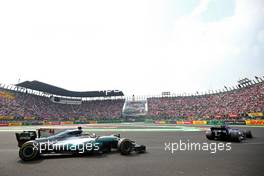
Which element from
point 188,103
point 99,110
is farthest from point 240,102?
point 99,110

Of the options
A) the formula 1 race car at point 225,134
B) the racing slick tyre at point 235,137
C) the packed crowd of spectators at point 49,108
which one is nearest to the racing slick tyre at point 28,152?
the formula 1 race car at point 225,134

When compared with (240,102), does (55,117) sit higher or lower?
lower

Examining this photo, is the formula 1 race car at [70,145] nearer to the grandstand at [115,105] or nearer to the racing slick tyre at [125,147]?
the racing slick tyre at [125,147]

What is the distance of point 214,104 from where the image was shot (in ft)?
218

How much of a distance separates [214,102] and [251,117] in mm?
21545

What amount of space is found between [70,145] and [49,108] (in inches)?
2652

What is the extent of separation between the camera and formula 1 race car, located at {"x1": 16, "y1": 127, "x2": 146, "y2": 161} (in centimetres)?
901

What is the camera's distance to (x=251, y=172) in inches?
266

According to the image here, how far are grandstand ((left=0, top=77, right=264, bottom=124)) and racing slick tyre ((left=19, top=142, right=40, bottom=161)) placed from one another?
155 ft

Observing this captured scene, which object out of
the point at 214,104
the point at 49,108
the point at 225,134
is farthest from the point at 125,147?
the point at 49,108

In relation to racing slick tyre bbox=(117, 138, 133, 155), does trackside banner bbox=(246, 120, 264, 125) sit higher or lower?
lower

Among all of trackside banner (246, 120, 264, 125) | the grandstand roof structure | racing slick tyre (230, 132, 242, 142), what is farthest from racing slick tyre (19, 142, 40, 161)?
the grandstand roof structure

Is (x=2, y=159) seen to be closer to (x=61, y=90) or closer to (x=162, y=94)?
(x=61, y=90)

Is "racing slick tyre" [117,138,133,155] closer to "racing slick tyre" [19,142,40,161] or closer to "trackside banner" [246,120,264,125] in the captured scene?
"racing slick tyre" [19,142,40,161]
